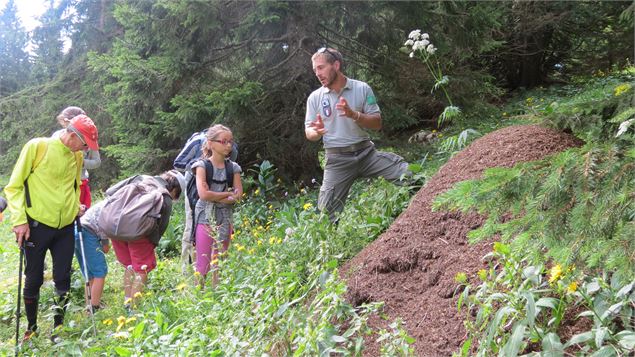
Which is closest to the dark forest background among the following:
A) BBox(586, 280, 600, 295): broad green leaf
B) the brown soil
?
the brown soil

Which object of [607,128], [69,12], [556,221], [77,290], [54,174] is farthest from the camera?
[69,12]

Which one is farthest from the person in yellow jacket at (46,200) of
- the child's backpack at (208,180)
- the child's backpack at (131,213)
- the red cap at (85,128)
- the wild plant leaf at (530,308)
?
the wild plant leaf at (530,308)

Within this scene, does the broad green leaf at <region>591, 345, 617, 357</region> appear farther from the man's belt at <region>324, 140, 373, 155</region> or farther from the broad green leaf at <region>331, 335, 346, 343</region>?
the man's belt at <region>324, 140, 373, 155</region>

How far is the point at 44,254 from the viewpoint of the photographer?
464 centimetres

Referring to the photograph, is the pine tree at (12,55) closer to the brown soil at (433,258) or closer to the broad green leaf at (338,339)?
the brown soil at (433,258)

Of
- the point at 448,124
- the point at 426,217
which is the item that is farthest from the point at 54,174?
the point at 448,124

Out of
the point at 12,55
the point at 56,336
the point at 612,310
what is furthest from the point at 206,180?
the point at 12,55

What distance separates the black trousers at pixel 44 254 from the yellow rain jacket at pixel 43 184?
0.29 ft

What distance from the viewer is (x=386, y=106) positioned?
798cm

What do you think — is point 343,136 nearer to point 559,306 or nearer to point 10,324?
point 559,306

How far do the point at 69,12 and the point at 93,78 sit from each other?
10.7 feet

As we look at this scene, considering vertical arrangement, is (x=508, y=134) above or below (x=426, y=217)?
above

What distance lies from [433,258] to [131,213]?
8.84 ft

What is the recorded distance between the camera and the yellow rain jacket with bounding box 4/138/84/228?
4.45 metres
